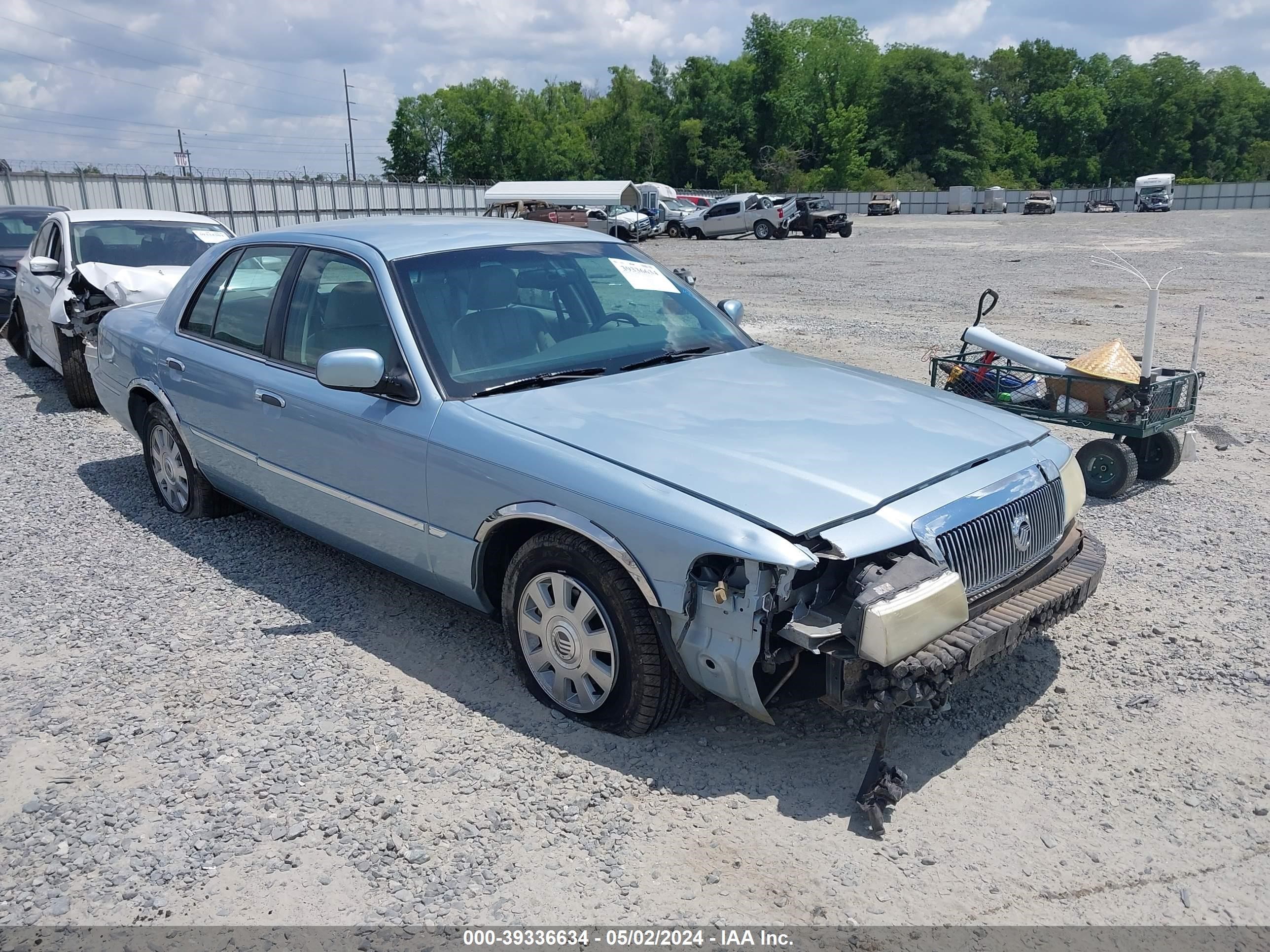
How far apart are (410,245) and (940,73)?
102 metres

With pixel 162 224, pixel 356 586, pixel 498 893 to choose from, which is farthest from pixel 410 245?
pixel 162 224

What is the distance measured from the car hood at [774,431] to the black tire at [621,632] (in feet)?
1.14

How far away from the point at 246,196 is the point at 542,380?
3699 centimetres

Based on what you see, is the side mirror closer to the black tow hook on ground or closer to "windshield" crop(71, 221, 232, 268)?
the black tow hook on ground

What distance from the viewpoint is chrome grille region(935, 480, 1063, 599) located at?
10.9 ft

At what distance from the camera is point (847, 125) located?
94.8 meters

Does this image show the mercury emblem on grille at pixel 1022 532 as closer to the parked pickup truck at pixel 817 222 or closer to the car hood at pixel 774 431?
the car hood at pixel 774 431

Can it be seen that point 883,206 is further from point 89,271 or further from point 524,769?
point 524,769

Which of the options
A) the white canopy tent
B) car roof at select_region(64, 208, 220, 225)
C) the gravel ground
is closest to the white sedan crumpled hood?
car roof at select_region(64, 208, 220, 225)

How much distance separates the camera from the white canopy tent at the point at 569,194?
150ft

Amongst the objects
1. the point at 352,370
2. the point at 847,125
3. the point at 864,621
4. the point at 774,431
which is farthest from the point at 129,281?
the point at 847,125

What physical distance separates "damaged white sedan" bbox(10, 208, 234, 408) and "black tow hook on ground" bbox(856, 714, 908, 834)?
22.5ft

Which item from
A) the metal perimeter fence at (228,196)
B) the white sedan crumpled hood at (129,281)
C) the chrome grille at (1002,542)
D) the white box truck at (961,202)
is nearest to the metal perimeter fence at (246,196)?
the metal perimeter fence at (228,196)

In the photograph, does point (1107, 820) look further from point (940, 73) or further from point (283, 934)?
point (940, 73)
